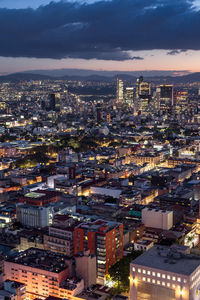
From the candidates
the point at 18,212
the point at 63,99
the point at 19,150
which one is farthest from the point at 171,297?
the point at 63,99

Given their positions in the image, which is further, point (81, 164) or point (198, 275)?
point (81, 164)

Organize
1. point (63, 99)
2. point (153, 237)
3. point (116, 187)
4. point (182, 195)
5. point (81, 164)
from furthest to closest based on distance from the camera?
point (63, 99)
point (81, 164)
point (116, 187)
point (182, 195)
point (153, 237)

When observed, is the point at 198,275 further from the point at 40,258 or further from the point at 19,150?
the point at 19,150

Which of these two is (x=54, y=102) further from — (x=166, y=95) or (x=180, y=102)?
(x=180, y=102)

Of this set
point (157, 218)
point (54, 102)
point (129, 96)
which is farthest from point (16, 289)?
point (129, 96)

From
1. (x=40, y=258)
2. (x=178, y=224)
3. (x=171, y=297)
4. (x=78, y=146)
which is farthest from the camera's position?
(x=78, y=146)

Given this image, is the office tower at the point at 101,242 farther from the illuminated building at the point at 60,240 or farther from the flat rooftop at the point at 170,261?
the flat rooftop at the point at 170,261

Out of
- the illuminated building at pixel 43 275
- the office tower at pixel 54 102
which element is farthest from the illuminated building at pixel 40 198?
the office tower at pixel 54 102
